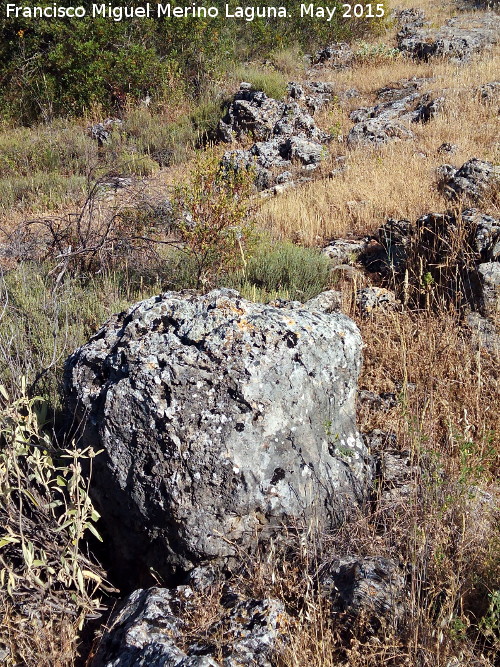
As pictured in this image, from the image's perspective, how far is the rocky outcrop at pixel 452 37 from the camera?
1334 cm

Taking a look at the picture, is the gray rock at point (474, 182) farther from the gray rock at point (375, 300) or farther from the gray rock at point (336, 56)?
the gray rock at point (336, 56)

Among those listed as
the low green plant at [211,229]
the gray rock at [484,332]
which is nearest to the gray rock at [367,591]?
the gray rock at [484,332]

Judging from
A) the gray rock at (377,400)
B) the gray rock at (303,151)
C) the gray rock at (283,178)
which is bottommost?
the gray rock at (377,400)

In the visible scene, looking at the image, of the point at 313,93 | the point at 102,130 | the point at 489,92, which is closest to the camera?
the point at 489,92

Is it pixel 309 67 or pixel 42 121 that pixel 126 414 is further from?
pixel 309 67

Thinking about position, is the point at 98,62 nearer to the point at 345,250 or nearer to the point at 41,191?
the point at 41,191

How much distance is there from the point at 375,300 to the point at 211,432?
107 inches

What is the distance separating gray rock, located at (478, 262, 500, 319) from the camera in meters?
4.39

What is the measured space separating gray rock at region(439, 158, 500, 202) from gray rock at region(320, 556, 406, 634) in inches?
185

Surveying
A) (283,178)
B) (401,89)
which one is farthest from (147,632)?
(401,89)

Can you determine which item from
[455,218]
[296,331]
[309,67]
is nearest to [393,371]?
[296,331]

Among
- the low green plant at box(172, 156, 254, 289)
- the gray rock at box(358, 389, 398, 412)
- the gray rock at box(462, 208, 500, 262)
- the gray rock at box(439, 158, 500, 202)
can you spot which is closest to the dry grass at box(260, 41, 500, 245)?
the gray rock at box(439, 158, 500, 202)

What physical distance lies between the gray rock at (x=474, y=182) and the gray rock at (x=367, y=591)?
469cm

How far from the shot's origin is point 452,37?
14.3 meters
